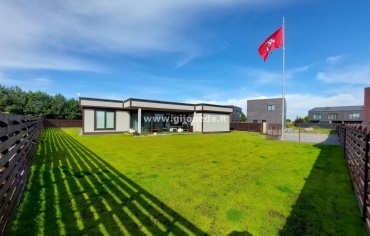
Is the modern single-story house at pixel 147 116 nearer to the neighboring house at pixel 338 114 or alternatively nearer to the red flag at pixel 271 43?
the red flag at pixel 271 43

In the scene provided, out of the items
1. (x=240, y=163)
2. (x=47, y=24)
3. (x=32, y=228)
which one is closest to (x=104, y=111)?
(x=47, y=24)

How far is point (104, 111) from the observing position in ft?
69.4

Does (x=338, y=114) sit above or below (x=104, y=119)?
above

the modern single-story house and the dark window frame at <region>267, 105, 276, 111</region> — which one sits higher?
the dark window frame at <region>267, 105, 276, 111</region>

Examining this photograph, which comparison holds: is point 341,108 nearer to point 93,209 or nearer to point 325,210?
point 325,210

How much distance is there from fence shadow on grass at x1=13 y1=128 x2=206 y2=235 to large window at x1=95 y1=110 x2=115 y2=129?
628 inches

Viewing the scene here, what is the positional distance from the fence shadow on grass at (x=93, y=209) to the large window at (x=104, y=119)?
15.9 m

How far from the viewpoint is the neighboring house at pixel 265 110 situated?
123 ft

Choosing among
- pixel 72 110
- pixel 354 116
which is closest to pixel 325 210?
pixel 72 110

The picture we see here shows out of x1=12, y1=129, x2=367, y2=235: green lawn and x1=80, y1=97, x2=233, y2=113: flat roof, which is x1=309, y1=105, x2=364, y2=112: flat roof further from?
x1=12, y1=129, x2=367, y2=235: green lawn

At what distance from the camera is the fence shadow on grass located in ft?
9.86

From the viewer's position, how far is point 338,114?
57.4 m

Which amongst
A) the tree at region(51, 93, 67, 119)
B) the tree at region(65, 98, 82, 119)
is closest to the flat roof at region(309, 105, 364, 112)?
the tree at region(65, 98, 82, 119)

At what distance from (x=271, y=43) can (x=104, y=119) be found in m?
18.8
